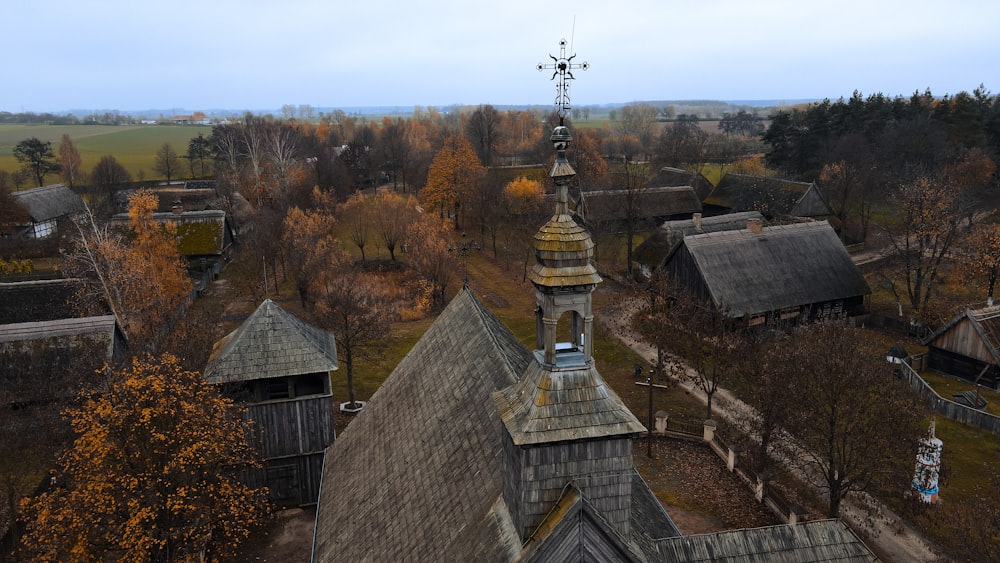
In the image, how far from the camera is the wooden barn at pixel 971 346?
28812mm

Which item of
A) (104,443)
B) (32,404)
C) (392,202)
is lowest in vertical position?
(32,404)

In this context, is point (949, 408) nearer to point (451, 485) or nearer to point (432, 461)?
point (432, 461)

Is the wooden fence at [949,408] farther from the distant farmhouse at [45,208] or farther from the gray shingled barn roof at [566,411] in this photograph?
the distant farmhouse at [45,208]

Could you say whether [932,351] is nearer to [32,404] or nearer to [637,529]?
[637,529]

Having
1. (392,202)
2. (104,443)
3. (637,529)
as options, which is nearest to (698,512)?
(637,529)

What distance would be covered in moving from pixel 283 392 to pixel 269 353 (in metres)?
1.52

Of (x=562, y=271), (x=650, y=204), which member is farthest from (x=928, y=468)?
(x=650, y=204)

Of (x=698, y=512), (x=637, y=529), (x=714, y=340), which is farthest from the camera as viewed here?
(x=714, y=340)

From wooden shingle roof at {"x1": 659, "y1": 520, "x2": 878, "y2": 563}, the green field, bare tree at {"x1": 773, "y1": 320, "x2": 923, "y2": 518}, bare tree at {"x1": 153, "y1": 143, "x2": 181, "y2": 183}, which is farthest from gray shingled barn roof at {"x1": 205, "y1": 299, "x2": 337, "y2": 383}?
the green field

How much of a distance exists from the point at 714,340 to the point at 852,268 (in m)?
17.8

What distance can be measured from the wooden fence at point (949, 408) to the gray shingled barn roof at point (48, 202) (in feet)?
210

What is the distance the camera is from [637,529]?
1127 centimetres

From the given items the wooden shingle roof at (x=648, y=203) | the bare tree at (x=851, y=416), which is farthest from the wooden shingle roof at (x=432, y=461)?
the wooden shingle roof at (x=648, y=203)

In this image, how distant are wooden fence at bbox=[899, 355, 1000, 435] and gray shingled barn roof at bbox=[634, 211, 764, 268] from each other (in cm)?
1746
